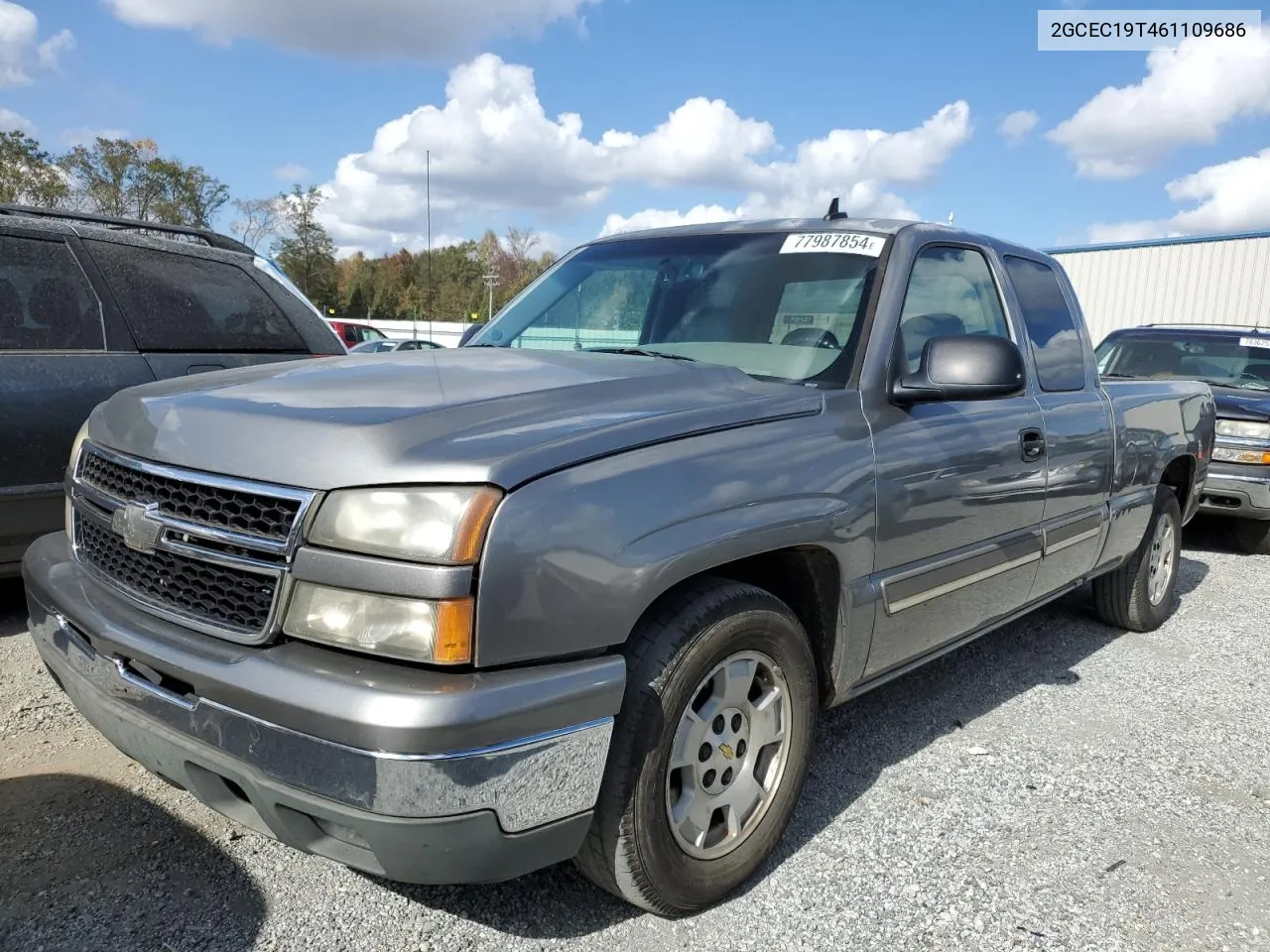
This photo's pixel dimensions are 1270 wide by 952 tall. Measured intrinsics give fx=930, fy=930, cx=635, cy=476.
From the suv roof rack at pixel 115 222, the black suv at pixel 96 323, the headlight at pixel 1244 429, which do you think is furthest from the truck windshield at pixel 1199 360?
the suv roof rack at pixel 115 222

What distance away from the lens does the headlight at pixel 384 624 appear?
1.75m

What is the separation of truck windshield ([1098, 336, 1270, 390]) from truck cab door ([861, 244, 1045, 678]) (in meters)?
5.07

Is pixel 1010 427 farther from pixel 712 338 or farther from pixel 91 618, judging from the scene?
pixel 91 618

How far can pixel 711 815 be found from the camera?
236 centimetres

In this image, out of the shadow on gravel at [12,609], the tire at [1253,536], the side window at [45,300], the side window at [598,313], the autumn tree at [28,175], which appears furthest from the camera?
the autumn tree at [28,175]

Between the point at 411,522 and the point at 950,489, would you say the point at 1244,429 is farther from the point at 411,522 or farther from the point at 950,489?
the point at 411,522

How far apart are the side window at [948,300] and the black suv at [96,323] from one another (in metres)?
3.11

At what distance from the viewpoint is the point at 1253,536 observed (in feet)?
23.8

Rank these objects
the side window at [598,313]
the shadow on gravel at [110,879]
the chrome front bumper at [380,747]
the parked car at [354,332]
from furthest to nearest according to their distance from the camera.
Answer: the parked car at [354,332] < the side window at [598,313] < the shadow on gravel at [110,879] < the chrome front bumper at [380,747]

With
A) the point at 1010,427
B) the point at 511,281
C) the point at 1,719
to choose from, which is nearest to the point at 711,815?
the point at 1010,427

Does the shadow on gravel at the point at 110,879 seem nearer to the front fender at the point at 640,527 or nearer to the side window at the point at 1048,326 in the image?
the front fender at the point at 640,527

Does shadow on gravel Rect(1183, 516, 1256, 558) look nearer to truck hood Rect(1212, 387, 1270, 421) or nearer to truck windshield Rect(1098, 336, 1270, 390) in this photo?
truck hood Rect(1212, 387, 1270, 421)

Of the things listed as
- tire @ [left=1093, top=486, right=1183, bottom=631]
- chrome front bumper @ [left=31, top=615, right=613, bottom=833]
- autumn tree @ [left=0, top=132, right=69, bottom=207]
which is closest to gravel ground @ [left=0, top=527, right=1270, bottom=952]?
chrome front bumper @ [left=31, top=615, right=613, bottom=833]

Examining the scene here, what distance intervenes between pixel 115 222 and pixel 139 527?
3.06 m
